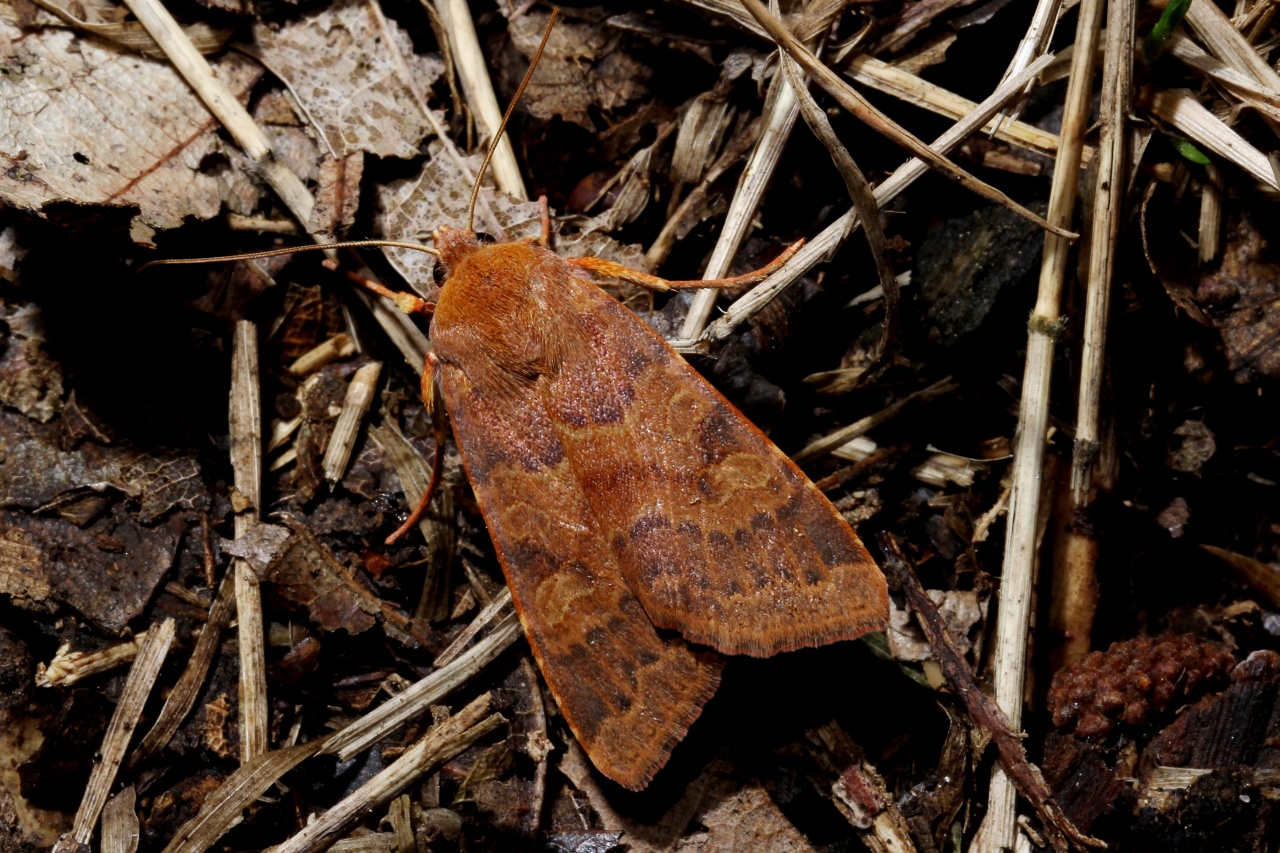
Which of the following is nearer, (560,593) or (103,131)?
(560,593)

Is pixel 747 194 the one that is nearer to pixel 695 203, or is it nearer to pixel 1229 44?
pixel 695 203

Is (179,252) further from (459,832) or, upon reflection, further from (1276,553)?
(1276,553)

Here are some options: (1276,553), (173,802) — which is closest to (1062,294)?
(1276,553)

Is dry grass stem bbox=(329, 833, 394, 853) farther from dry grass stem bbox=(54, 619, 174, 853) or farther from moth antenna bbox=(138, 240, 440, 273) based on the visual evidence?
moth antenna bbox=(138, 240, 440, 273)

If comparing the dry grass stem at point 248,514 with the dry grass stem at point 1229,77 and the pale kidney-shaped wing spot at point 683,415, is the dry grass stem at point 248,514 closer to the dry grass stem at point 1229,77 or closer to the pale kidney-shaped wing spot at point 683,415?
the pale kidney-shaped wing spot at point 683,415

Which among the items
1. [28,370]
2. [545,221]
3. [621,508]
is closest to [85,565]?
[28,370]

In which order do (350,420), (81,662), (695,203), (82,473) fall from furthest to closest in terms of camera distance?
(350,420), (695,203), (82,473), (81,662)
